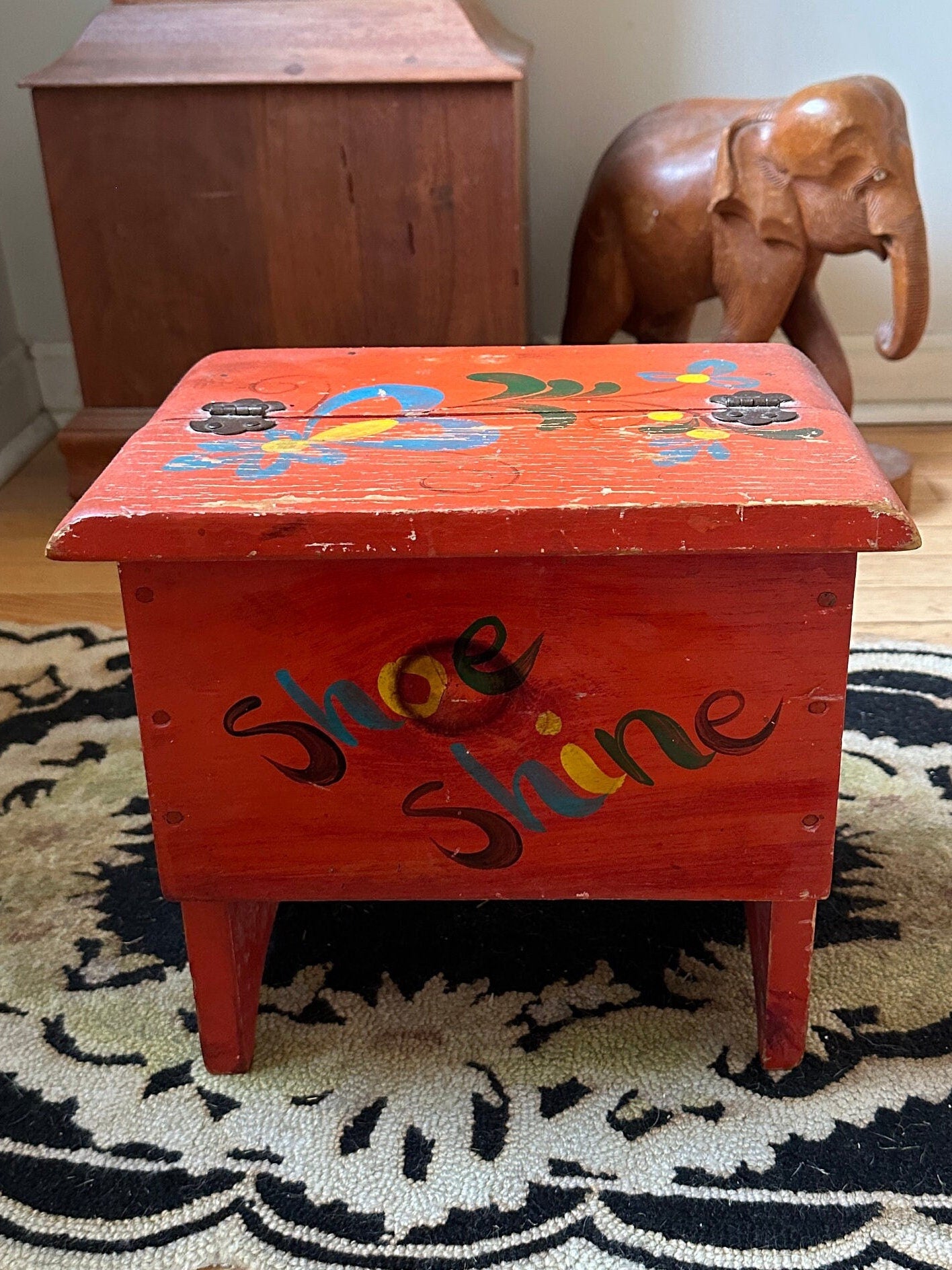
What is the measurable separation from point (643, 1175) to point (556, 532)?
0.35 meters

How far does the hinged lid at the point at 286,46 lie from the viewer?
4.25 feet

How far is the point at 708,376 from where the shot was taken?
824 millimetres

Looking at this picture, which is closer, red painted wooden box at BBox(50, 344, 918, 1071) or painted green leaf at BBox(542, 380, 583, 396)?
red painted wooden box at BBox(50, 344, 918, 1071)

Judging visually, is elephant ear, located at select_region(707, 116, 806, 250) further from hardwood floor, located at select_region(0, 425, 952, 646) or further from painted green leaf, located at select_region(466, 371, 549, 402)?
painted green leaf, located at select_region(466, 371, 549, 402)

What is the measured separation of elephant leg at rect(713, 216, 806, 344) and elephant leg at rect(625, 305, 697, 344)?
0.14 metres

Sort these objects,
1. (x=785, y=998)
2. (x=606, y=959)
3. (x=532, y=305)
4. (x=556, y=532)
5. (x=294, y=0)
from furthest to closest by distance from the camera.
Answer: (x=532, y=305), (x=294, y=0), (x=606, y=959), (x=785, y=998), (x=556, y=532)

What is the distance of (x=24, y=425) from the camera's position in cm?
180

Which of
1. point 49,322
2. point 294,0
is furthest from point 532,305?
point 49,322

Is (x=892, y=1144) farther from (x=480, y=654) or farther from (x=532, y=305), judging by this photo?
(x=532, y=305)

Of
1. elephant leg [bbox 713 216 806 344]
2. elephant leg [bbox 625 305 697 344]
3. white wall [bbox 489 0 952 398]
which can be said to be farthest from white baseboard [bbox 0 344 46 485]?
elephant leg [bbox 713 216 806 344]

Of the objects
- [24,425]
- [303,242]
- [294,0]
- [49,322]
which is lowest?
[24,425]

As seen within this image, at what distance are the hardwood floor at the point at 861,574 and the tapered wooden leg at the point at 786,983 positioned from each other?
1.92ft

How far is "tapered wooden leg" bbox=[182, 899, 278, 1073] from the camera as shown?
2.37 ft

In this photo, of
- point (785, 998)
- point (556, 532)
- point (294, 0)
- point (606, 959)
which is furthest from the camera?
point (294, 0)
